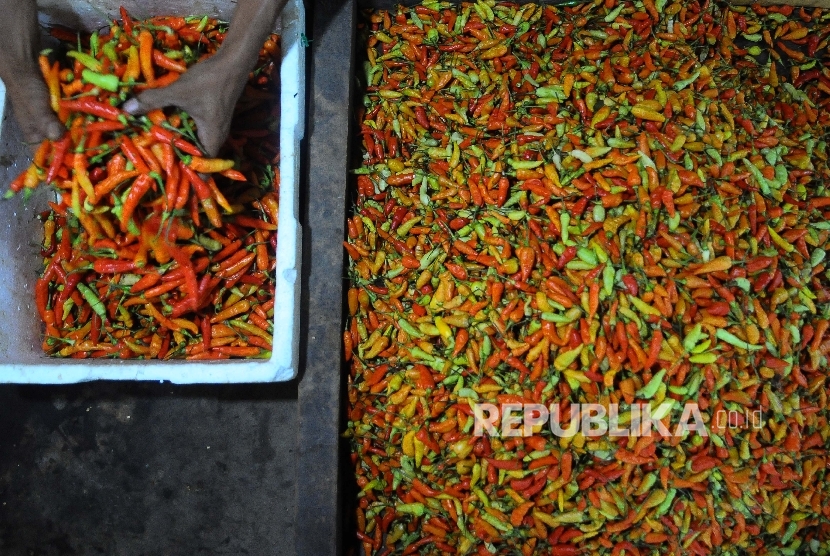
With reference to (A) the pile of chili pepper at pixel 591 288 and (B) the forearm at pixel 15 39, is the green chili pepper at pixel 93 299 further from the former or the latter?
(A) the pile of chili pepper at pixel 591 288

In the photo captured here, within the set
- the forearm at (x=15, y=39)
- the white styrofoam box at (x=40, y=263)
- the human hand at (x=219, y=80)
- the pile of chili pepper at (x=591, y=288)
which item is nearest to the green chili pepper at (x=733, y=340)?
the pile of chili pepper at (x=591, y=288)

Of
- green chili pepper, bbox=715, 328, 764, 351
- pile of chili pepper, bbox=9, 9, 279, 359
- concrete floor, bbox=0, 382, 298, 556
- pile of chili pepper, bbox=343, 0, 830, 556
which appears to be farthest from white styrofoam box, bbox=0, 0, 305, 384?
green chili pepper, bbox=715, 328, 764, 351

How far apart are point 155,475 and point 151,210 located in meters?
1.32

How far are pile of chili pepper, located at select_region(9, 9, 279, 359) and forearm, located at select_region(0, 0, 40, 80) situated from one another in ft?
0.23

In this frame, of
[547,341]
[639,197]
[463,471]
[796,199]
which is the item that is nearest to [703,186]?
[639,197]

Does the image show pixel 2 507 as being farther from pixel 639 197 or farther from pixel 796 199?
pixel 796 199

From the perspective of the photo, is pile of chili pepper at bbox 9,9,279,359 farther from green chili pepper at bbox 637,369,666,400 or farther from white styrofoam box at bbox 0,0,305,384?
green chili pepper at bbox 637,369,666,400

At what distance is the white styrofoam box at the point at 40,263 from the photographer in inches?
80.8

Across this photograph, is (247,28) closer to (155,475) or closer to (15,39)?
(15,39)

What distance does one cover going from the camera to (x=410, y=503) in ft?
7.79

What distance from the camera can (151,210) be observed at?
2082 mm

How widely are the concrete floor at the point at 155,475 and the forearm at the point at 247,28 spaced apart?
1473mm

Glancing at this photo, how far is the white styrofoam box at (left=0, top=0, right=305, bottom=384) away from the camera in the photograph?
2.05 metres

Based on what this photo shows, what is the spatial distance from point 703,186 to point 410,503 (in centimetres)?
176
